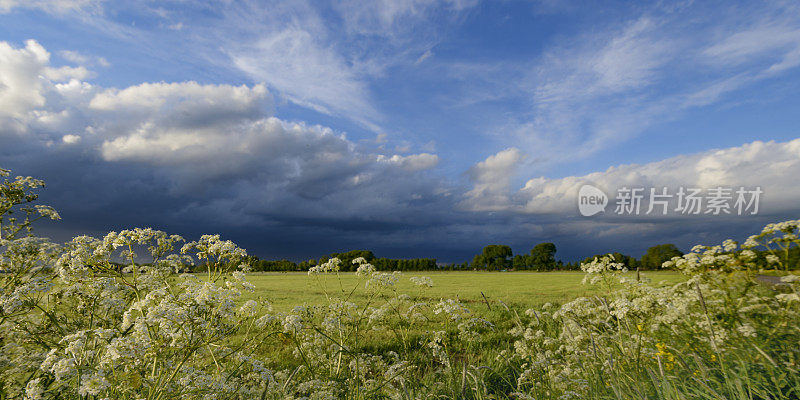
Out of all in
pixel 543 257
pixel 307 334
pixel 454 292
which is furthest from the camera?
pixel 543 257

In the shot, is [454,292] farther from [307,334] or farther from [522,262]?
[522,262]

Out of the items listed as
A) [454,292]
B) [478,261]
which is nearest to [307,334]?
[454,292]

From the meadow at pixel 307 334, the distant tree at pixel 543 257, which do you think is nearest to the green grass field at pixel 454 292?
the meadow at pixel 307 334

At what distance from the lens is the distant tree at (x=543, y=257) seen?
4127 inches

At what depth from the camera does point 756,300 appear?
7672mm

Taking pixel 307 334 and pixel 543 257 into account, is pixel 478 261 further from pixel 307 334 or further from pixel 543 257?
pixel 307 334

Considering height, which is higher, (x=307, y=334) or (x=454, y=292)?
(x=307, y=334)

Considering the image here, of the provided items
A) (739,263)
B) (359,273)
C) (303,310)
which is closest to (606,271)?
(739,263)

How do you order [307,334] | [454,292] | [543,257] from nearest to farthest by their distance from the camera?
1. [307,334]
2. [454,292]
3. [543,257]

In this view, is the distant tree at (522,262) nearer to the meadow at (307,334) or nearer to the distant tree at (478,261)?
the distant tree at (478,261)

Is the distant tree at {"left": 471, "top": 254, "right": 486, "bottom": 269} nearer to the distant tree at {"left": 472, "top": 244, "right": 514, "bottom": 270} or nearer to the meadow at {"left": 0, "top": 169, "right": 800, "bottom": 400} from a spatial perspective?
the distant tree at {"left": 472, "top": 244, "right": 514, "bottom": 270}

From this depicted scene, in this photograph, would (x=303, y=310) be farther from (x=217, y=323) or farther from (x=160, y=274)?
(x=160, y=274)

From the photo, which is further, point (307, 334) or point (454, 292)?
point (454, 292)

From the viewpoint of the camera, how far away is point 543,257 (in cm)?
10894
